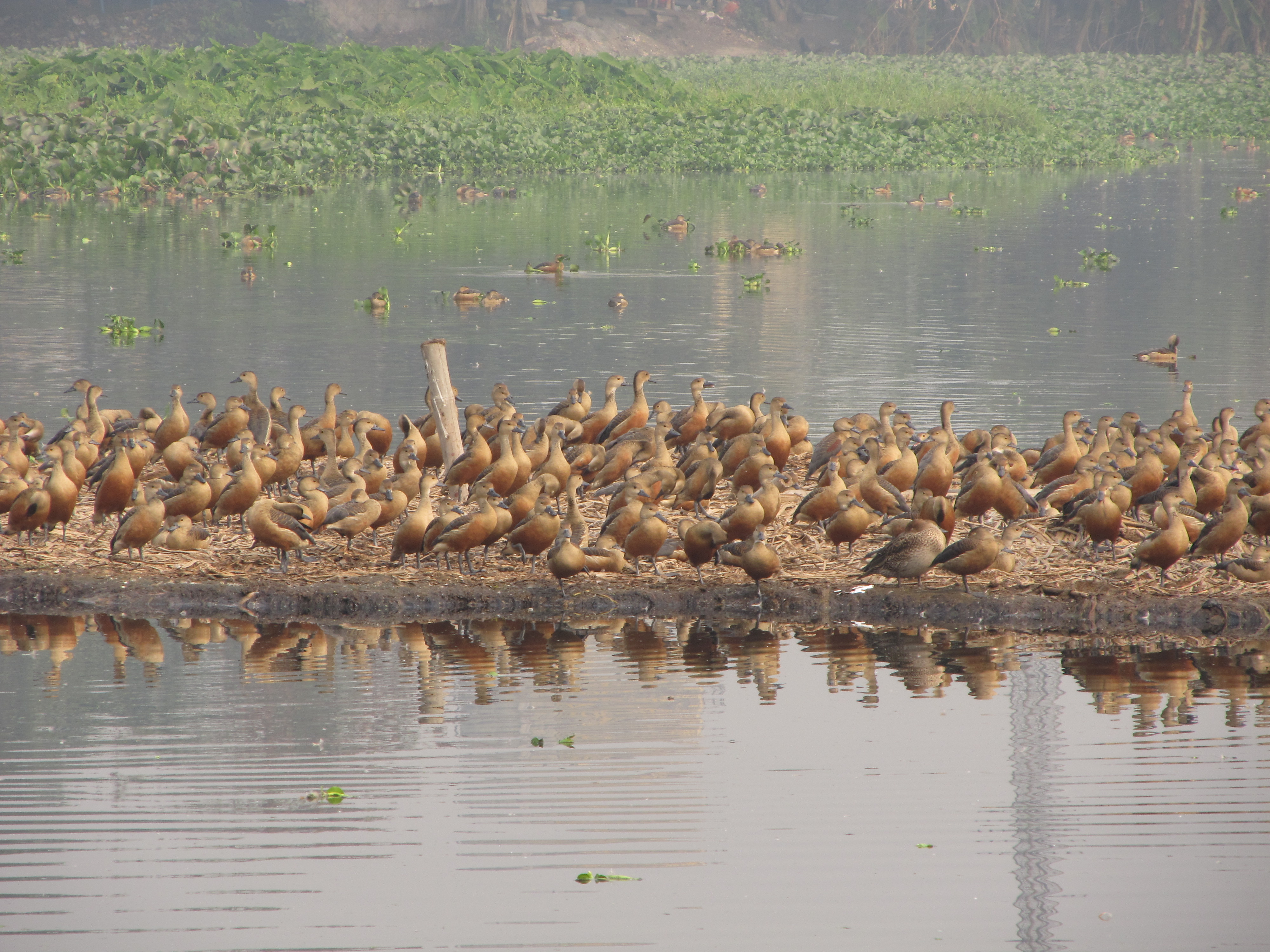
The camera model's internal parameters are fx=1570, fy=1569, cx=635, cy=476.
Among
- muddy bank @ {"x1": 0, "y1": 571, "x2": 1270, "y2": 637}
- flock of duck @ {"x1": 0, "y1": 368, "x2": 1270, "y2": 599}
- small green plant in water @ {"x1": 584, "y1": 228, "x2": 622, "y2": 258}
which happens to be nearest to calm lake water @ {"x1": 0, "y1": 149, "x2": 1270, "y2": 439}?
small green plant in water @ {"x1": 584, "y1": 228, "x2": 622, "y2": 258}

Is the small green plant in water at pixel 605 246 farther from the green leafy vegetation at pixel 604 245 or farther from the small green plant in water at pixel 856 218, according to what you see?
the small green plant in water at pixel 856 218

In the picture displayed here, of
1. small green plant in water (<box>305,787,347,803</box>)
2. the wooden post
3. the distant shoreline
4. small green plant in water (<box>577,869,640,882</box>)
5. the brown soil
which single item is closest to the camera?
small green plant in water (<box>577,869,640,882</box>)

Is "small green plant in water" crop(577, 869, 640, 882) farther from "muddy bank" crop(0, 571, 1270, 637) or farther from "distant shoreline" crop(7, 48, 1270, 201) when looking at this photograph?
"distant shoreline" crop(7, 48, 1270, 201)

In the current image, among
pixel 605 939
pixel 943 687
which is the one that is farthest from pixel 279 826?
pixel 943 687

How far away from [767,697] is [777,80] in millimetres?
62010

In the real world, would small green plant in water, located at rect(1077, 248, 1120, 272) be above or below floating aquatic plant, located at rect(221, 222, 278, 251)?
below

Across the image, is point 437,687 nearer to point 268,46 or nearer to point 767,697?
point 767,697

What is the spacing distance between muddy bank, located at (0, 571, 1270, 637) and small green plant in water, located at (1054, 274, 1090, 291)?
18.6 metres

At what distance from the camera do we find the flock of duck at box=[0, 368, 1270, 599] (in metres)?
11.0

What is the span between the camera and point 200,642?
10.2 metres

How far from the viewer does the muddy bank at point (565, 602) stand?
1046cm

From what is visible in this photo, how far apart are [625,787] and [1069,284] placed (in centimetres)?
2268

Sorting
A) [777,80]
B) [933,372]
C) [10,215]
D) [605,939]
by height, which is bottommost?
[605,939]

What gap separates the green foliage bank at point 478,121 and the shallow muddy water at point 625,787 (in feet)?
111
